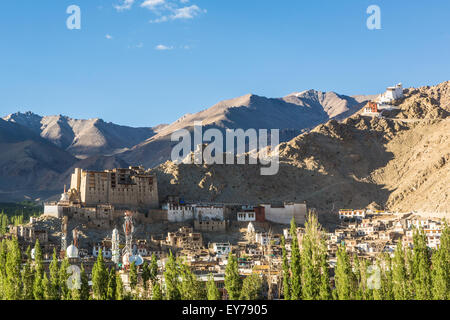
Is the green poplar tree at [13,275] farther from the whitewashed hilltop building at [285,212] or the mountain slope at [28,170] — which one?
the mountain slope at [28,170]

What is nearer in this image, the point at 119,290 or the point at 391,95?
the point at 119,290

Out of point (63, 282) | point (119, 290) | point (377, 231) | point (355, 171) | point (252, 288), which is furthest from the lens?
point (355, 171)

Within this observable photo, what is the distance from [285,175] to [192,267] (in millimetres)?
50752

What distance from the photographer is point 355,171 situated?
380ft

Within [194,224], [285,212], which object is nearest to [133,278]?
[194,224]

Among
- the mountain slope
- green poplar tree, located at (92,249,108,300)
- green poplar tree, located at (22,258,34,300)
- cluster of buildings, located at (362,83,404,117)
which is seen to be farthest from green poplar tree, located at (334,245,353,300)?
the mountain slope

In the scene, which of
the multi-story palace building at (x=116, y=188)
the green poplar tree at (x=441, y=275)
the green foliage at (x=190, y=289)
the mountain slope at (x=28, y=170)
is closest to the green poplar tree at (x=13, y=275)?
the green foliage at (x=190, y=289)

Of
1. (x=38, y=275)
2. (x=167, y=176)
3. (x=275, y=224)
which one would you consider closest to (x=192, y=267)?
(x=38, y=275)

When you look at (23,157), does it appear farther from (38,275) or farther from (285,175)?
(38,275)

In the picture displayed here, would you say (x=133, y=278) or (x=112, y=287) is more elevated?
(x=133, y=278)

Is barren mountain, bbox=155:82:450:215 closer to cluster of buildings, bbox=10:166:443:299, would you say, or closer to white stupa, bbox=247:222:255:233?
cluster of buildings, bbox=10:166:443:299

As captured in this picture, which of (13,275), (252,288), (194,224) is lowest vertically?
(252,288)

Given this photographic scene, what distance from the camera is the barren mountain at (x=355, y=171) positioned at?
98375 mm

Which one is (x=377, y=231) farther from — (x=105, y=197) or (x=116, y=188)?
(x=105, y=197)
